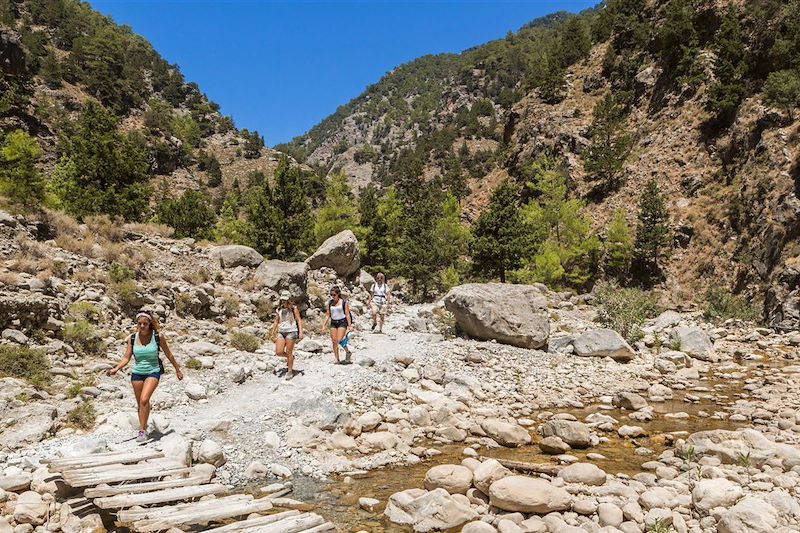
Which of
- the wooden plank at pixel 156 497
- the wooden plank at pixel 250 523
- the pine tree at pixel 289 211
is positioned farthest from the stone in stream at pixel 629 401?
the pine tree at pixel 289 211

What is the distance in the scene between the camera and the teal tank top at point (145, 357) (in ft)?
26.6

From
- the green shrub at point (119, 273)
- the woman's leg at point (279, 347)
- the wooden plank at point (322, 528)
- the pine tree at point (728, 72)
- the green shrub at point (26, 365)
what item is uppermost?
the pine tree at point (728, 72)

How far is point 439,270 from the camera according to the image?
37.1 m

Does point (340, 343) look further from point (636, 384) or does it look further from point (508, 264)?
point (508, 264)

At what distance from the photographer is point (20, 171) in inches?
922

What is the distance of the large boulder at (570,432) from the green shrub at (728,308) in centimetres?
2133

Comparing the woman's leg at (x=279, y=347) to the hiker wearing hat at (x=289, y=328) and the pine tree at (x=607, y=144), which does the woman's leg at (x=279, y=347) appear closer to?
the hiker wearing hat at (x=289, y=328)

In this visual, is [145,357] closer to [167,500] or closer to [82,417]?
[82,417]

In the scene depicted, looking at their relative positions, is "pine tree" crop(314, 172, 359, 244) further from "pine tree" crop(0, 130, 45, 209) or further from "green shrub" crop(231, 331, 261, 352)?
"green shrub" crop(231, 331, 261, 352)

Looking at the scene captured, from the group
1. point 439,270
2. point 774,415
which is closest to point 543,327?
point 774,415

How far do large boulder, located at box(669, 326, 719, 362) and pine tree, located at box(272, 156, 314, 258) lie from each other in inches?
803

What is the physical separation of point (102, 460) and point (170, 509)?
178 cm

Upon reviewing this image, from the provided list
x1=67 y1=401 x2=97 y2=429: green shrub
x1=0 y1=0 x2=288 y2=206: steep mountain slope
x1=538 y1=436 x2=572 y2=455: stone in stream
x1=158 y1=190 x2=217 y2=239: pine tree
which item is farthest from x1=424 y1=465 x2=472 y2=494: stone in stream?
x1=0 y1=0 x2=288 y2=206: steep mountain slope

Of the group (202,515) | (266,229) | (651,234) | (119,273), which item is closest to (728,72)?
(651,234)
